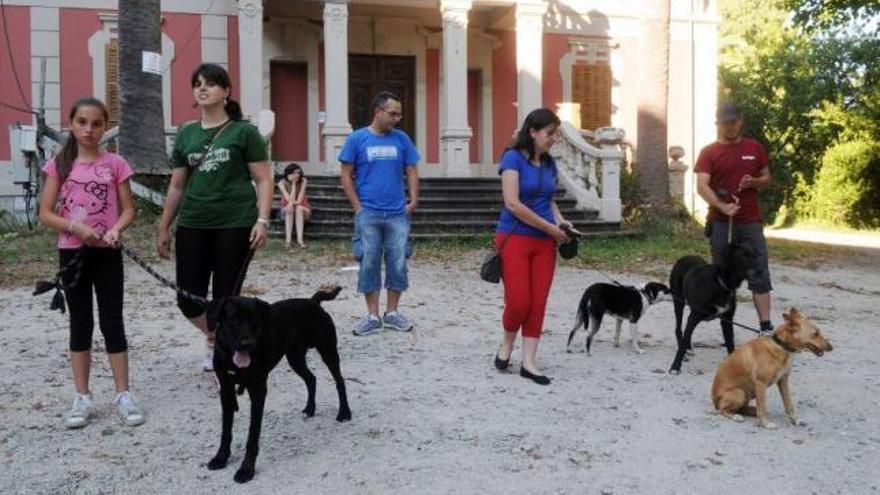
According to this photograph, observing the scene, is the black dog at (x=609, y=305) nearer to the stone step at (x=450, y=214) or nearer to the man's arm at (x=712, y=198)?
the man's arm at (x=712, y=198)

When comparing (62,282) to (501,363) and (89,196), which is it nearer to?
(89,196)

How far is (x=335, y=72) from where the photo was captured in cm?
1520

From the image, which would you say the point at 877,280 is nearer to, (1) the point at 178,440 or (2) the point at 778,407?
(2) the point at 778,407

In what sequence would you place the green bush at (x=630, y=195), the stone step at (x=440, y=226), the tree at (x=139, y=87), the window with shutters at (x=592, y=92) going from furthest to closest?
the window with shutters at (x=592, y=92) < the green bush at (x=630, y=195) < the stone step at (x=440, y=226) < the tree at (x=139, y=87)

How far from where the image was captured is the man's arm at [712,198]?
634 centimetres

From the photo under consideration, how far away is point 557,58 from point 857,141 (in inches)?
374

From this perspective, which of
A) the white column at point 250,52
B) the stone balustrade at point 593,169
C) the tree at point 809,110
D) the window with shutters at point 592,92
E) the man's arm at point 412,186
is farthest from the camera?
the tree at point 809,110

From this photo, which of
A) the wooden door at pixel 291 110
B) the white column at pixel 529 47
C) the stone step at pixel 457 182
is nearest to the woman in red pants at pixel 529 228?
the stone step at pixel 457 182

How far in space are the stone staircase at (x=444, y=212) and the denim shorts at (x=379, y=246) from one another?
5.97 m

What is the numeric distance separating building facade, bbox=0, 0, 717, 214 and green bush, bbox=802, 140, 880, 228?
5.35m

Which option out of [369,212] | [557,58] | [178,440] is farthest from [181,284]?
[557,58]

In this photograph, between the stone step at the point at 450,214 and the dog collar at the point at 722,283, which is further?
the stone step at the point at 450,214

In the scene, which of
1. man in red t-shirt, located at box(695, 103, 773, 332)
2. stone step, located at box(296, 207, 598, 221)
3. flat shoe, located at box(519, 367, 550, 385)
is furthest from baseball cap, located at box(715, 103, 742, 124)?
stone step, located at box(296, 207, 598, 221)

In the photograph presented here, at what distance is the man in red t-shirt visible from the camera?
646 centimetres
